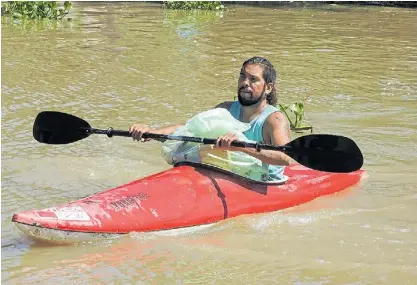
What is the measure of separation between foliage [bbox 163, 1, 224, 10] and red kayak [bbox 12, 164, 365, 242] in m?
15.4

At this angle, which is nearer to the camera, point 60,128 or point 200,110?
point 60,128

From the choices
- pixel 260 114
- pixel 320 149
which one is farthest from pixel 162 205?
pixel 320 149

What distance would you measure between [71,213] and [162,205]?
555 mm

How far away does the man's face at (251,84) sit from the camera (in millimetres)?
5090

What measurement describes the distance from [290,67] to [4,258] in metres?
7.47

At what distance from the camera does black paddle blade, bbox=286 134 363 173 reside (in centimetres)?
486

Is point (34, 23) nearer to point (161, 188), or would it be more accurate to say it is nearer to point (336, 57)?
point (336, 57)

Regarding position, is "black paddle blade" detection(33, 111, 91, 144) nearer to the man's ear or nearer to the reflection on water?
the reflection on water

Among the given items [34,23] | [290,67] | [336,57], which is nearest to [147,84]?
[290,67]

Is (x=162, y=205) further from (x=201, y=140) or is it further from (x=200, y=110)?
(x=200, y=110)

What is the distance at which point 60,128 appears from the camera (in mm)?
5391

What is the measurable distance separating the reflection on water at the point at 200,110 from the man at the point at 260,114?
1.59ft

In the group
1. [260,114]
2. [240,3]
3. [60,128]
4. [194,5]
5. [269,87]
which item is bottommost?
[240,3]

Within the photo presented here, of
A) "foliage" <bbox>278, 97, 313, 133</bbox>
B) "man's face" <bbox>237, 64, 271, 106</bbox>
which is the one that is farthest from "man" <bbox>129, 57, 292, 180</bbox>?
"foliage" <bbox>278, 97, 313, 133</bbox>
